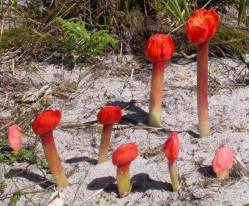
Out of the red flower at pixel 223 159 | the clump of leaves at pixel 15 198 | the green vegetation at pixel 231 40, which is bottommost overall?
the clump of leaves at pixel 15 198

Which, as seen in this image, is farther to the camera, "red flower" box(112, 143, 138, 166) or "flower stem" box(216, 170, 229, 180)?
"flower stem" box(216, 170, 229, 180)

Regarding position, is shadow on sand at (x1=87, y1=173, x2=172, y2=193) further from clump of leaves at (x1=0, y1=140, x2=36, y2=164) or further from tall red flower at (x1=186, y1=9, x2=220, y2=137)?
tall red flower at (x1=186, y1=9, x2=220, y2=137)

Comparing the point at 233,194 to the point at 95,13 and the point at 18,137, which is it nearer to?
the point at 18,137

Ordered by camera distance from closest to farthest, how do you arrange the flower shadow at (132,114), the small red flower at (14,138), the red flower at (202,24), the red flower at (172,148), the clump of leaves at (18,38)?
the red flower at (172,148) → the red flower at (202,24) → the small red flower at (14,138) → the flower shadow at (132,114) → the clump of leaves at (18,38)

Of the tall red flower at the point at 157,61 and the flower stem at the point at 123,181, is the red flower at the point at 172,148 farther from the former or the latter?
the tall red flower at the point at 157,61

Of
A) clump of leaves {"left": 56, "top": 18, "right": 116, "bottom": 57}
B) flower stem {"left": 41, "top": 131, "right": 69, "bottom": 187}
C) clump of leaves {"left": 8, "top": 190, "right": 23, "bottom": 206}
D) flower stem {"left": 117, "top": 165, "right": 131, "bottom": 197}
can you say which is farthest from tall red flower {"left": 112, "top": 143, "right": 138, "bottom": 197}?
clump of leaves {"left": 56, "top": 18, "right": 116, "bottom": 57}

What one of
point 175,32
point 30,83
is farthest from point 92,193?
point 175,32

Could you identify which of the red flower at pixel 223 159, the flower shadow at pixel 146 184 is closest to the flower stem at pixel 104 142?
the flower shadow at pixel 146 184

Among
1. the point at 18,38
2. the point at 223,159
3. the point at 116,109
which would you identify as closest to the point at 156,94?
the point at 116,109
